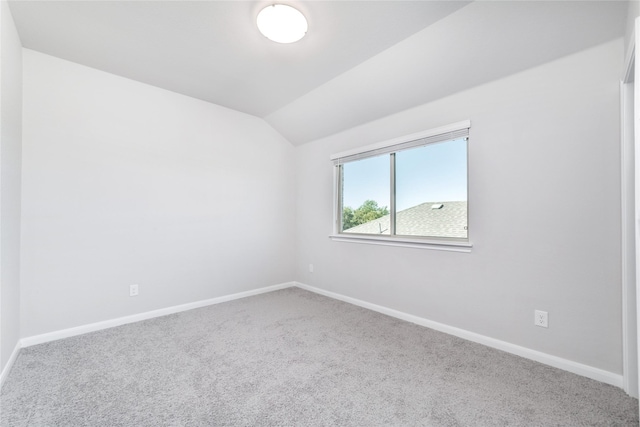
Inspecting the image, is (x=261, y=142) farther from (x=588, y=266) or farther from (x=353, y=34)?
(x=588, y=266)

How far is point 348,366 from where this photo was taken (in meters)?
2.01

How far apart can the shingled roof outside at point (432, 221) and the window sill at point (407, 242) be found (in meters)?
0.13

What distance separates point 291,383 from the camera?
1804 millimetres

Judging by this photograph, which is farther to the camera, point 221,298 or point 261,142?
point 261,142

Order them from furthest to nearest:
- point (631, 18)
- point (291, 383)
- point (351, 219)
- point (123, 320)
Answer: point (351, 219) → point (123, 320) → point (291, 383) → point (631, 18)

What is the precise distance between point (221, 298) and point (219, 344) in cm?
124

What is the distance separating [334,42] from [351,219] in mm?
2083

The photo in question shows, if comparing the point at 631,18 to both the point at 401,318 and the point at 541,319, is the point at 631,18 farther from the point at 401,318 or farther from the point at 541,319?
the point at 401,318

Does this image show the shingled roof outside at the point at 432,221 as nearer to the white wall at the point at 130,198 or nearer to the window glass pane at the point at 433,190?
the window glass pane at the point at 433,190

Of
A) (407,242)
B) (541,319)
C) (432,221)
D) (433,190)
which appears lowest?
(541,319)

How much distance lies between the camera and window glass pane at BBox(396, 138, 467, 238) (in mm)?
2639

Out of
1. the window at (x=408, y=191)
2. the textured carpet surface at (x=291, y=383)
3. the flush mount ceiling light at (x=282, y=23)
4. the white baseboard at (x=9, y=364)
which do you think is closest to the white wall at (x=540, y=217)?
the window at (x=408, y=191)

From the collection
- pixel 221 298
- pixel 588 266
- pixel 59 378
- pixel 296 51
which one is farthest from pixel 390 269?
pixel 59 378

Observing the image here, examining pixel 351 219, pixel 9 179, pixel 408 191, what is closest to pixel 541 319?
pixel 408 191
